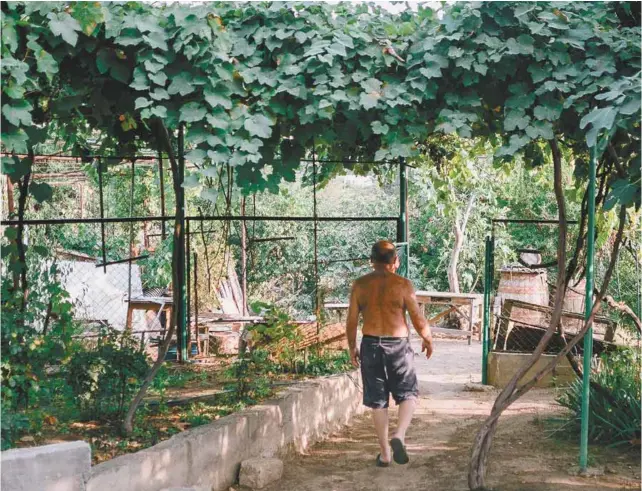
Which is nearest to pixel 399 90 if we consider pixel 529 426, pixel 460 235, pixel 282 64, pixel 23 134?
pixel 282 64

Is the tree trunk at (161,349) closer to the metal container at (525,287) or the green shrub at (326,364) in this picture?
the green shrub at (326,364)

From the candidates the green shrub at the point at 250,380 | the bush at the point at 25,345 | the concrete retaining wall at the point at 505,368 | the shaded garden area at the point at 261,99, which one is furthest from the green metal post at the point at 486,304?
the bush at the point at 25,345

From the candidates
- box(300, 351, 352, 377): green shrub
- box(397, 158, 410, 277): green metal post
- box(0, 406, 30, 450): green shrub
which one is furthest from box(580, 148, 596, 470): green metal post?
box(0, 406, 30, 450): green shrub

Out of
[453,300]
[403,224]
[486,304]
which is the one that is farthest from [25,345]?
[453,300]

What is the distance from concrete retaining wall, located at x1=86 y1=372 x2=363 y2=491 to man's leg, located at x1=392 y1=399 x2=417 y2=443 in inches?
42.7

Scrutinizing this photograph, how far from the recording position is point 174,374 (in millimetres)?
7488

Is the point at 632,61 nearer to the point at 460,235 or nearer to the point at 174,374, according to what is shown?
the point at 174,374

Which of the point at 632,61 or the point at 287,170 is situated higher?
the point at 632,61

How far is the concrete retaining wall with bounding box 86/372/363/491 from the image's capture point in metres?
4.44

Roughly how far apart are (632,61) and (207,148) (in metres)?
2.75

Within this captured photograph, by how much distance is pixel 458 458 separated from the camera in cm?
617

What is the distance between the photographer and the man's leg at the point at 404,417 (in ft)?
18.2

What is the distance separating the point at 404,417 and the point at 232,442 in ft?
4.42

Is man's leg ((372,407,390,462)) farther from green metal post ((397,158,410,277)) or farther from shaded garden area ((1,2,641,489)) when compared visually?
green metal post ((397,158,410,277))
